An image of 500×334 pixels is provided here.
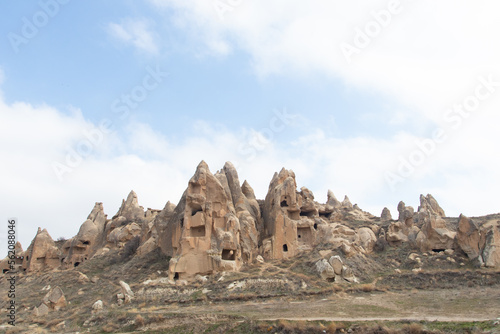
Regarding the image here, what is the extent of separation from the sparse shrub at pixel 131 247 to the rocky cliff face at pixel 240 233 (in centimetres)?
23

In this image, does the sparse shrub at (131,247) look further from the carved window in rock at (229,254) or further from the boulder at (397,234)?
the boulder at (397,234)

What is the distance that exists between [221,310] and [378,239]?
2187 cm

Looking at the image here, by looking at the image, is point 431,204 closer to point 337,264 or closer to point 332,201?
point 332,201

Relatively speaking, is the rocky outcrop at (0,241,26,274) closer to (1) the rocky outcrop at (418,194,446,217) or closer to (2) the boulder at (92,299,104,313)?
(2) the boulder at (92,299,104,313)

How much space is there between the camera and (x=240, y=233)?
117 feet

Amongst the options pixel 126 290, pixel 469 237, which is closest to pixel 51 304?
pixel 126 290

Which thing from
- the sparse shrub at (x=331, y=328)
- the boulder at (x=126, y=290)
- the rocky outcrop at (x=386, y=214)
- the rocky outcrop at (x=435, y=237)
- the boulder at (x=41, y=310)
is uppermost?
the rocky outcrop at (x=386, y=214)

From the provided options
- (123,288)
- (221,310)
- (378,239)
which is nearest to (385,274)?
(378,239)

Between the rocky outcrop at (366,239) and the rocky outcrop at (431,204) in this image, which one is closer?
the rocky outcrop at (366,239)

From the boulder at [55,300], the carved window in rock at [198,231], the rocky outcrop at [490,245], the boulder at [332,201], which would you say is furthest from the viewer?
the boulder at [332,201]

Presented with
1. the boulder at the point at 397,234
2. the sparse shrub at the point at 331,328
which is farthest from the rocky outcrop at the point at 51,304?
the boulder at the point at 397,234

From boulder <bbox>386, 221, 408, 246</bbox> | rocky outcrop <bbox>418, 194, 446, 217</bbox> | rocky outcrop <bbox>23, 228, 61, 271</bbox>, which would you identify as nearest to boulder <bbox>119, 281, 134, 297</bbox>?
rocky outcrop <bbox>23, 228, 61, 271</bbox>

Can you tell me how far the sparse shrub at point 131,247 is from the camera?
40500 mm

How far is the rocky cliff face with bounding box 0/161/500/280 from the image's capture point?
32281 mm
